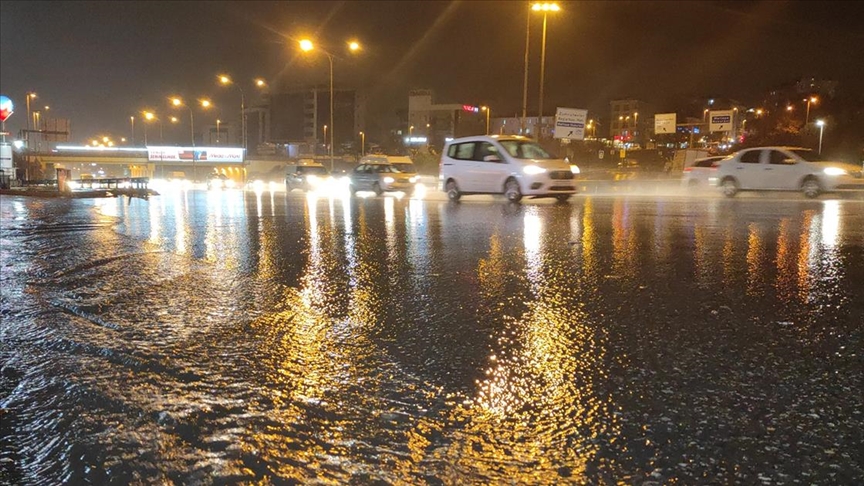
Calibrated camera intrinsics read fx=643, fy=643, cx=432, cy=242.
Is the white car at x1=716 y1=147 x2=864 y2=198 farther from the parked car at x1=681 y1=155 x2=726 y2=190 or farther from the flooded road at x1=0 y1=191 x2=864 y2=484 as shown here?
the flooded road at x1=0 y1=191 x2=864 y2=484

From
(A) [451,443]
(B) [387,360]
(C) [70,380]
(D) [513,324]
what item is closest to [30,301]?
(C) [70,380]

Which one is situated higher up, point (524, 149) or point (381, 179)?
point (524, 149)

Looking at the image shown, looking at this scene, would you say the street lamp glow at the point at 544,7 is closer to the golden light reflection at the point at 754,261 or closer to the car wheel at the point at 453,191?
the car wheel at the point at 453,191

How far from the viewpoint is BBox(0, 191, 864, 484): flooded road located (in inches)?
104

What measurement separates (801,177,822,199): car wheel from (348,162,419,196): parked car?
13.5 m

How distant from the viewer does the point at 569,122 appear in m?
31.8

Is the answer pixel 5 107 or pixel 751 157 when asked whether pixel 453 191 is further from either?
pixel 5 107

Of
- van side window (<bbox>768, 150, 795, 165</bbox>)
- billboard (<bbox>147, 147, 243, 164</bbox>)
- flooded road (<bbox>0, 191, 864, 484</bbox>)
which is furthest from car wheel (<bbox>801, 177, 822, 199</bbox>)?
billboard (<bbox>147, 147, 243, 164</bbox>)

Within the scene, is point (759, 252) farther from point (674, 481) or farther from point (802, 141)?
point (802, 141)

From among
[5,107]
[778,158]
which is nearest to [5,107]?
[5,107]

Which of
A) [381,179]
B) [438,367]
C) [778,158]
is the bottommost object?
[438,367]

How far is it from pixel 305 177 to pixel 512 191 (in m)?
19.4

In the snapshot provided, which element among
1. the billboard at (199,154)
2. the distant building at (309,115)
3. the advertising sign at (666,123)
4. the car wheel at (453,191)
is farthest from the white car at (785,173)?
the distant building at (309,115)

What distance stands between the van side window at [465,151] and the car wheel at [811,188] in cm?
952
